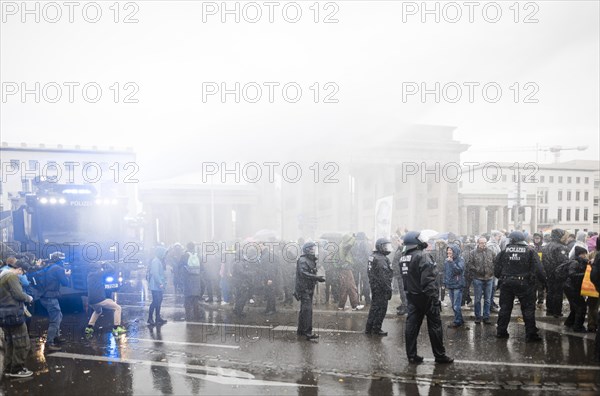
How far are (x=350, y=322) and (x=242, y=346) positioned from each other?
9.20 ft

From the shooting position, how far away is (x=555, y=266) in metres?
10.3

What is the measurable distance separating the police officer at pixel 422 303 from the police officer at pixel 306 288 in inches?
85.5

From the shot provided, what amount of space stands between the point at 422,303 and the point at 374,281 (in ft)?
6.59

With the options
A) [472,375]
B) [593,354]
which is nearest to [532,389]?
[472,375]

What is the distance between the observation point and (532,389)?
586 cm

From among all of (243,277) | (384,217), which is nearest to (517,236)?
(243,277)

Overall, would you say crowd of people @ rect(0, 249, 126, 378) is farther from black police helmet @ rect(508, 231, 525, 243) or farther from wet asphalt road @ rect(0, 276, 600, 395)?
black police helmet @ rect(508, 231, 525, 243)

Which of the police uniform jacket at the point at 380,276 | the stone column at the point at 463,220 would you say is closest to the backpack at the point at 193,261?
the police uniform jacket at the point at 380,276

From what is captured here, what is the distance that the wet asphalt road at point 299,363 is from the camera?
6.17 metres

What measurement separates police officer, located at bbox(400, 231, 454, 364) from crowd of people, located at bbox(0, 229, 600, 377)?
0.01 meters

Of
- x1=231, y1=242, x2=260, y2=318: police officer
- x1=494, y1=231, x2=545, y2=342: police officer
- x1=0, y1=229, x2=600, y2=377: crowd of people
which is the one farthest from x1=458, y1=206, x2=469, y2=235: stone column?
x1=494, y1=231, x2=545, y2=342: police officer

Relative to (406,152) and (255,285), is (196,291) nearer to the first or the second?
(255,285)

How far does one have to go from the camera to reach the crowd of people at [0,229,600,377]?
7.12m

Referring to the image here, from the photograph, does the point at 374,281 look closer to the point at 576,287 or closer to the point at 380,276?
the point at 380,276
